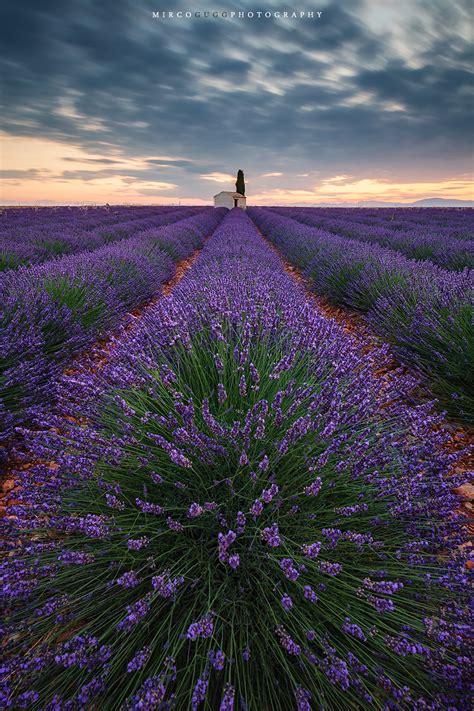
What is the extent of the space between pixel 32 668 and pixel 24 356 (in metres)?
2.39

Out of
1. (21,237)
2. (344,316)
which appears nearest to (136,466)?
(344,316)

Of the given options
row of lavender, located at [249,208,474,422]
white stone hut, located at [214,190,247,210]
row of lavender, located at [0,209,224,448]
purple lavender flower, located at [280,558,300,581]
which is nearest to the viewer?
purple lavender flower, located at [280,558,300,581]

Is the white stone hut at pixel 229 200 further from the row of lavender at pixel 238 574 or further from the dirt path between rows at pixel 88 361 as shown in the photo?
the row of lavender at pixel 238 574

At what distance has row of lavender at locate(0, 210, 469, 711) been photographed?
1.00 metres

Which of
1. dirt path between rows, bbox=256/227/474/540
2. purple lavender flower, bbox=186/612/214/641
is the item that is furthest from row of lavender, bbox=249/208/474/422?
purple lavender flower, bbox=186/612/214/641

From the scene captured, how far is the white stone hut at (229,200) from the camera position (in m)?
43.3

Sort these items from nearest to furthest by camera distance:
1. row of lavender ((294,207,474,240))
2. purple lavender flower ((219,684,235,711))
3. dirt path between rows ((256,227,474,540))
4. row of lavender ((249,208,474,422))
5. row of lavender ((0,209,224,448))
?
1. purple lavender flower ((219,684,235,711))
2. dirt path between rows ((256,227,474,540))
3. row of lavender ((0,209,224,448))
4. row of lavender ((249,208,474,422))
5. row of lavender ((294,207,474,240))

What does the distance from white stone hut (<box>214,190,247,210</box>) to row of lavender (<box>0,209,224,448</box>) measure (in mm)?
39572

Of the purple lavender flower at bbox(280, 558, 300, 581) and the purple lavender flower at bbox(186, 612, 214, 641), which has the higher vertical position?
the purple lavender flower at bbox(280, 558, 300, 581)

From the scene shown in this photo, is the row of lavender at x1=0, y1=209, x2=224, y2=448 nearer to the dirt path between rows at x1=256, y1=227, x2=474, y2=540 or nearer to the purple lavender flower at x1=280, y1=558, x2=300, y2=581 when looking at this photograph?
the purple lavender flower at x1=280, y1=558, x2=300, y2=581

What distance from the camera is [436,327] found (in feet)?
10.5

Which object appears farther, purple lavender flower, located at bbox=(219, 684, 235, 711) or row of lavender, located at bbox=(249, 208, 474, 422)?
row of lavender, located at bbox=(249, 208, 474, 422)

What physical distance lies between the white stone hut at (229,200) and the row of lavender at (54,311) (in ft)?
130

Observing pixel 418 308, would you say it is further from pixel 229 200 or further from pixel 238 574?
pixel 229 200
